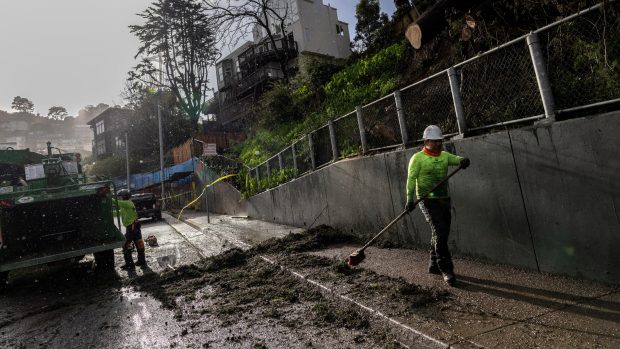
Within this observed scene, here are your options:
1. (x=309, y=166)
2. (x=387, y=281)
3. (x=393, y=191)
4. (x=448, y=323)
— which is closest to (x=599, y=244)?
(x=448, y=323)

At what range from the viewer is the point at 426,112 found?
6.29 m

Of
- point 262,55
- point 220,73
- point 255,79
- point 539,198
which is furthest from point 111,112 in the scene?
point 539,198

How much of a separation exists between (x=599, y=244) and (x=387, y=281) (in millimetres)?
2295

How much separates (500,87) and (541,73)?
77cm

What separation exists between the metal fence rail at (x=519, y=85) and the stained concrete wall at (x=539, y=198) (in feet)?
1.11

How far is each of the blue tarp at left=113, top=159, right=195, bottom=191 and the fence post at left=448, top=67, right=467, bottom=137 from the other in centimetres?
2282

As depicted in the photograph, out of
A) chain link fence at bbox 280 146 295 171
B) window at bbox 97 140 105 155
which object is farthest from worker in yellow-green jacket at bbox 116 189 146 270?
window at bbox 97 140 105 155

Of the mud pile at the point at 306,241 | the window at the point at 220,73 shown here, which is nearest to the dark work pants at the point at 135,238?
the mud pile at the point at 306,241

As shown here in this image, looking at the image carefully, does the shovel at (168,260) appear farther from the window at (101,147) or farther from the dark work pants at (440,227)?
the window at (101,147)

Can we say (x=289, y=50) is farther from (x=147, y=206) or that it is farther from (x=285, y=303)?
(x=285, y=303)

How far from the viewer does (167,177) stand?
1158 inches

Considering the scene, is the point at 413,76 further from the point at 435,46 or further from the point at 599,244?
the point at 599,244

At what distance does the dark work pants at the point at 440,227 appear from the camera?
4.54m

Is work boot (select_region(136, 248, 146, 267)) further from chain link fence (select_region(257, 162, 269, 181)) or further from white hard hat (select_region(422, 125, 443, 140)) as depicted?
white hard hat (select_region(422, 125, 443, 140))
